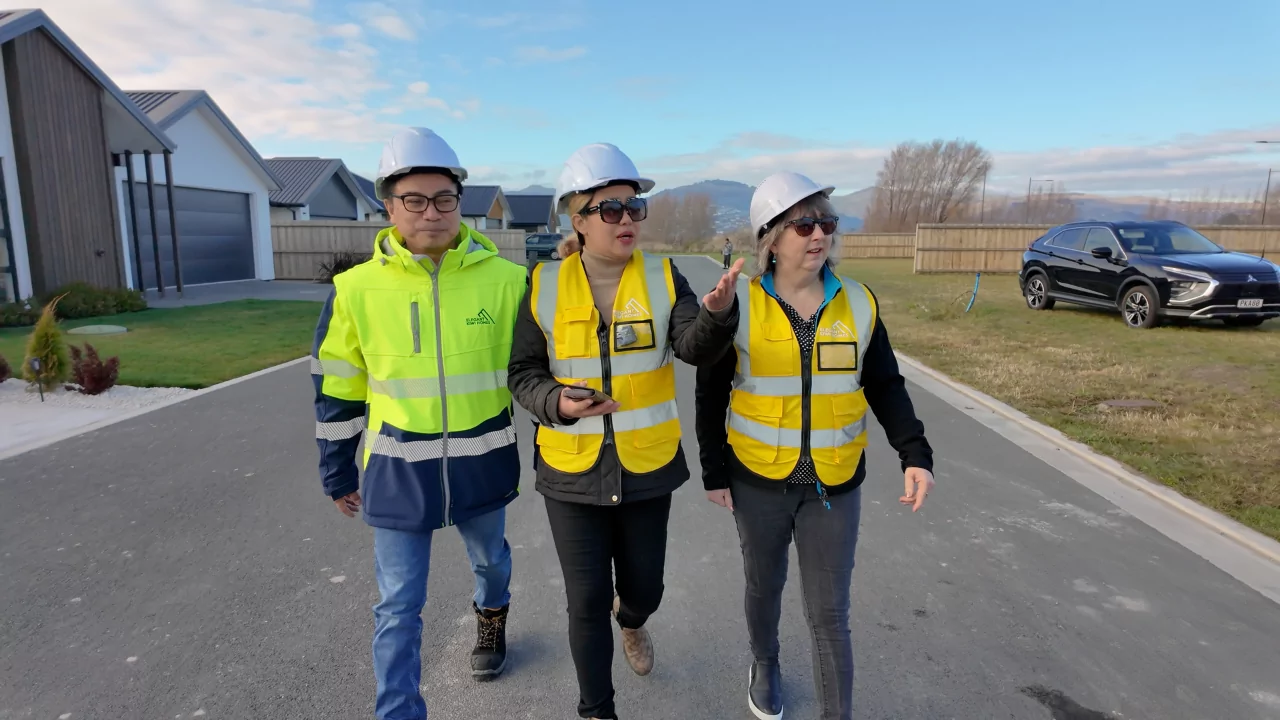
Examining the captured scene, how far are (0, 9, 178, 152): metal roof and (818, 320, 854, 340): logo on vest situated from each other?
54.9ft

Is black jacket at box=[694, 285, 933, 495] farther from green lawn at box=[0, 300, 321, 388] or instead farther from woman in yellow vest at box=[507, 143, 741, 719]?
green lawn at box=[0, 300, 321, 388]

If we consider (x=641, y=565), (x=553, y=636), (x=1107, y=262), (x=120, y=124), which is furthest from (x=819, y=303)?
(x=120, y=124)

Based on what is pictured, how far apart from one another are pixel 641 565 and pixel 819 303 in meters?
1.07

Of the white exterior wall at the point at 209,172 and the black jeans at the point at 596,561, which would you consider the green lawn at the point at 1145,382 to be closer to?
the black jeans at the point at 596,561

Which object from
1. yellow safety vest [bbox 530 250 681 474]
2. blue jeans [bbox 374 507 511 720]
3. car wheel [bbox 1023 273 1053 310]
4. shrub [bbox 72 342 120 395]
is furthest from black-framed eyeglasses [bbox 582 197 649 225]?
car wheel [bbox 1023 273 1053 310]

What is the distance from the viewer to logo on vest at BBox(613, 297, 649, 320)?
2422mm

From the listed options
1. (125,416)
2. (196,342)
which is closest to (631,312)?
(125,416)

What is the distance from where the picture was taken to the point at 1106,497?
479cm

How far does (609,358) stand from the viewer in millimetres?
2418

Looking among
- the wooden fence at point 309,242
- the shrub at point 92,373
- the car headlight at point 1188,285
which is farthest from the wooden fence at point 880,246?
the shrub at point 92,373

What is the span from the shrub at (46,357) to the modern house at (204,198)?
11.7m

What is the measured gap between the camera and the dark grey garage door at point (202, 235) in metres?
19.8

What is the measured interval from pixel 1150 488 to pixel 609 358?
4237 mm

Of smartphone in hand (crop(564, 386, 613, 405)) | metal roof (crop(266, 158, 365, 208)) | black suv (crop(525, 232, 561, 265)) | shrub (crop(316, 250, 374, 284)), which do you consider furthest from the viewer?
black suv (crop(525, 232, 561, 265))
